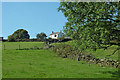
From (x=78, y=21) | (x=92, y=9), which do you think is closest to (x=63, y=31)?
(x=78, y=21)

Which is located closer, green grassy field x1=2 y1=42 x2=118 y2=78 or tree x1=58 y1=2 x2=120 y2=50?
tree x1=58 y1=2 x2=120 y2=50

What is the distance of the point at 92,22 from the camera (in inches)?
662

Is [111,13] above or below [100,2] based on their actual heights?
below

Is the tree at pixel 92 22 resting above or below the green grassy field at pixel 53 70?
above

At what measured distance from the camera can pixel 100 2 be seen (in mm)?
15930

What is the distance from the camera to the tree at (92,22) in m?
15.6

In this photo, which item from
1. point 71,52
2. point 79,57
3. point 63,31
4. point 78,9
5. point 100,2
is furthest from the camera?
point 71,52

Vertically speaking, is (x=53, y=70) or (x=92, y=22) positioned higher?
(x=92, y=22)

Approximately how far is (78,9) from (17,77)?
10010 millimetres

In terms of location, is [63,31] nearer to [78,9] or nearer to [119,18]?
[78,9]

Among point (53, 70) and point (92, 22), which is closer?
point (92, 22)

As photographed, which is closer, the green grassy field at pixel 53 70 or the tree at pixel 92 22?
the tree at pixel 92 22

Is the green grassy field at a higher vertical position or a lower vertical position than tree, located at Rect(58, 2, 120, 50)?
lower

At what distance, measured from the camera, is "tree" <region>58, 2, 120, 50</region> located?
51.1 ft
